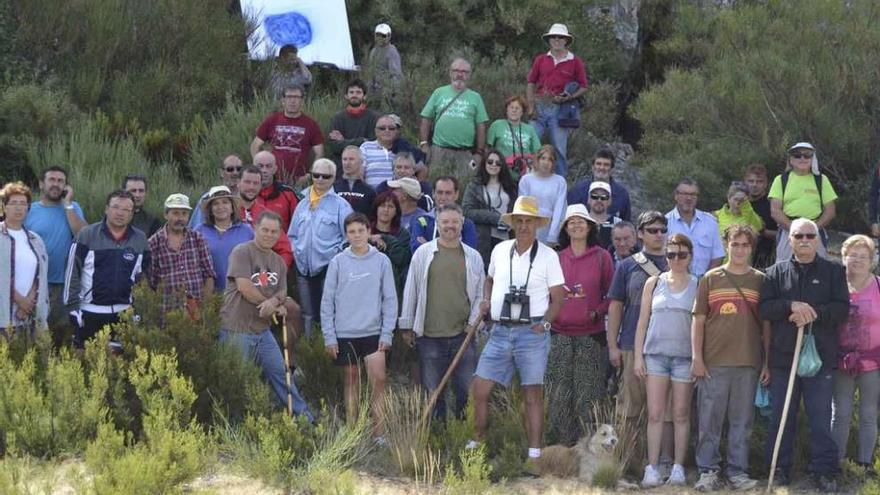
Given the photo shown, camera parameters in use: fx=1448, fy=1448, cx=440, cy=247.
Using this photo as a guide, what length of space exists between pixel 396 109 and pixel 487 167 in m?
5.74

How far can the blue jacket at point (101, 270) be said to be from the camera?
10.5m

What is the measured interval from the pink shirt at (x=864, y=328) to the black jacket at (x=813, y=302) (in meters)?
0.10

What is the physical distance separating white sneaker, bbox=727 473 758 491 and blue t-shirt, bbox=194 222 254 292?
4.01 meters

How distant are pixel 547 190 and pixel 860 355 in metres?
3.43

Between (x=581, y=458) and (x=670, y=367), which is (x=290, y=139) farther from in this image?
(x=670, y=367)

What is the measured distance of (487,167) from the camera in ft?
40.8

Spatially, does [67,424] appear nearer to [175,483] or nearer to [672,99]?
[175,483]

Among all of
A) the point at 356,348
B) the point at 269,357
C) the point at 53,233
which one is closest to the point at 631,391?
the point at 356,348

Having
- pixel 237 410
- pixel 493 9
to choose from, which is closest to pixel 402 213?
pixel 237 410

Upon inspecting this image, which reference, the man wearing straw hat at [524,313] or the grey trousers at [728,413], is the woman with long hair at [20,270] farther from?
the grey trousers at [728,413]

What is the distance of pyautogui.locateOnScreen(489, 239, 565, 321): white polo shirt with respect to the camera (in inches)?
391

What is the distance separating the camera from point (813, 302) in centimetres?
959

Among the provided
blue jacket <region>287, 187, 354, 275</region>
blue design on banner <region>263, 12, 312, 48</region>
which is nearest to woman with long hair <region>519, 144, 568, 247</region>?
blue jacket <region>287, 187, 354, 275</region>

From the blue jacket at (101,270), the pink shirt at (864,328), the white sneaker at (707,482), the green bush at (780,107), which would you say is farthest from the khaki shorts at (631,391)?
the green bush at (780,107)
